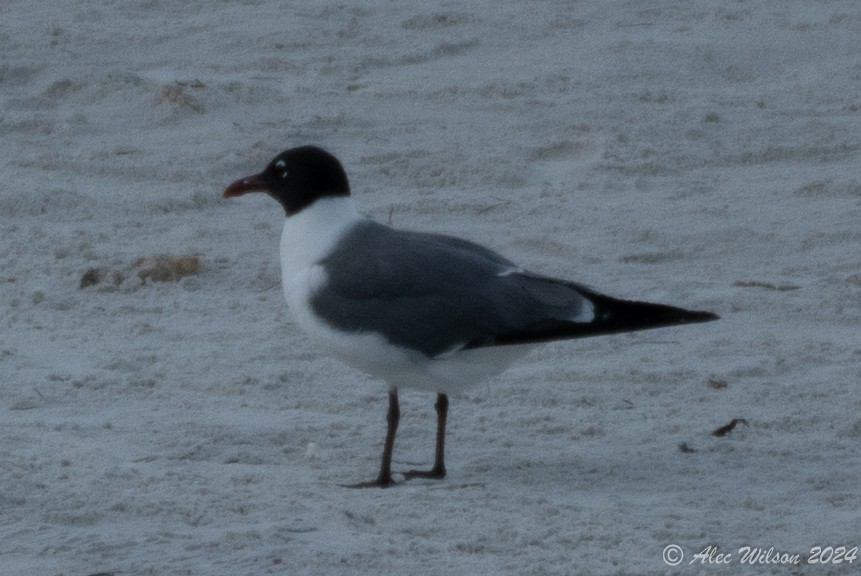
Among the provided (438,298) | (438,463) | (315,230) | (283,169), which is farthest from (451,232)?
(438,463)

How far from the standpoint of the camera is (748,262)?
597 centimetres

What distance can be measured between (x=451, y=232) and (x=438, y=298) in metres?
1.98

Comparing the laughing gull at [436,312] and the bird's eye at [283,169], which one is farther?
the bird's eye at [283,169]

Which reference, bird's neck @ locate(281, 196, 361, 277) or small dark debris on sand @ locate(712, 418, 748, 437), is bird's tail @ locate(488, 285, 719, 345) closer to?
small dark debris on sand @ locate(712, 418, 748, 437)

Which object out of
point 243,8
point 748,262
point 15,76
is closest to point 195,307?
point 748,262

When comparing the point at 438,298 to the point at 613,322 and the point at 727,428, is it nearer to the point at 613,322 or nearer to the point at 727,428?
the point at 613,322

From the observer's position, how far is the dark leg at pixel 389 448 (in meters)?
4.31

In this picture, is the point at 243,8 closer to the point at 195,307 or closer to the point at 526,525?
the point at 195,307

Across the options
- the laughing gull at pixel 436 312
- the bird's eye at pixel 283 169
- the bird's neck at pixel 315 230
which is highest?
the bird's eye at pixel 283 169

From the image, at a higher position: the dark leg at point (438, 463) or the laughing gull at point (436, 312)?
the laughing gull at point (436, 312)

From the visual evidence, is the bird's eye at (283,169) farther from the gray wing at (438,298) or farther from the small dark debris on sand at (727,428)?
the small dark debris on sand at (727,428)

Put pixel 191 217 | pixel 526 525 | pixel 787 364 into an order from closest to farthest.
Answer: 1. pixel 526 525
2. pixel 787 364
3. pixel 191 217

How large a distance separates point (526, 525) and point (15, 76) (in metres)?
4.88

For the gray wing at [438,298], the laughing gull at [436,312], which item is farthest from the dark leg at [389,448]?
the gray wing at [438,298]
